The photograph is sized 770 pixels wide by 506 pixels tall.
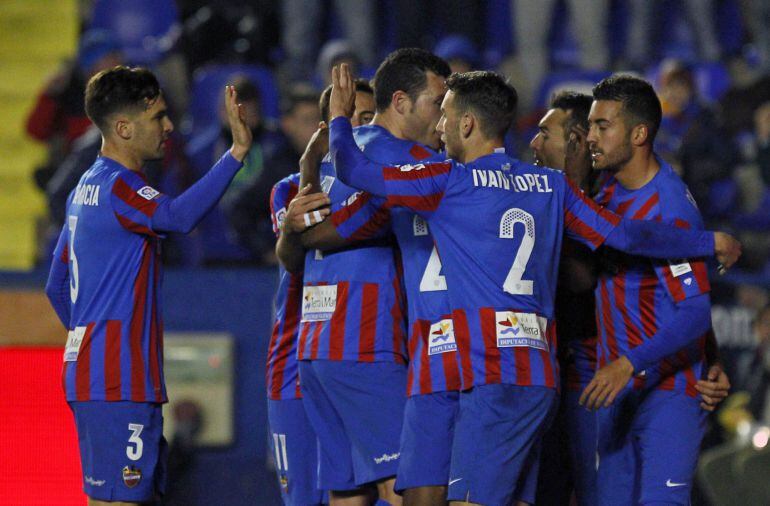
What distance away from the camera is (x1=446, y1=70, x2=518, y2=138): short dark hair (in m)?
5.37

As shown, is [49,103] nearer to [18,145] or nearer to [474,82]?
[18,145]

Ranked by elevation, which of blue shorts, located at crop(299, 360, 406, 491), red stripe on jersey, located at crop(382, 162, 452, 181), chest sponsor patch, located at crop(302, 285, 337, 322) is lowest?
blue shorts, located at crop(299, 360, 406, 491)

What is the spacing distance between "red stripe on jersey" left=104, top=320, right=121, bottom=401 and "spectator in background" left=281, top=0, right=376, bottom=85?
6.10m

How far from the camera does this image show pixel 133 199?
571 centimetres

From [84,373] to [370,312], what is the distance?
1228 mm

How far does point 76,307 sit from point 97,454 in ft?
2.09

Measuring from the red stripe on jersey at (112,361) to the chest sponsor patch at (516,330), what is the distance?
1.63 metres

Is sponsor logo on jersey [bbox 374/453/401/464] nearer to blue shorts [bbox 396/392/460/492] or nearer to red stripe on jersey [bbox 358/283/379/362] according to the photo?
blue shorts [bbox 396/392/460/492]

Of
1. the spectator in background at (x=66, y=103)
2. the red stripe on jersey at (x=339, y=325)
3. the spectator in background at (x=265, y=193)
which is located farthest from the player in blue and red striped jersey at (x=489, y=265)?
the spectator in background at (x=66, y=103)

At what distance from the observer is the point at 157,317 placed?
5871 mm

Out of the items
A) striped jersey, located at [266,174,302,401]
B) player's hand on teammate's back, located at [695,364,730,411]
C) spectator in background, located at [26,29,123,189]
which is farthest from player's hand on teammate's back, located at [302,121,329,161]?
spectator in background, located at [26,29,123,189]

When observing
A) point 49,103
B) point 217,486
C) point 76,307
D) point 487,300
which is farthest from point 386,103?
point 49,103

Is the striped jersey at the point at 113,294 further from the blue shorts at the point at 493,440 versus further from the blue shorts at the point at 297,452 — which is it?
the blue shorts at the point at 493,440

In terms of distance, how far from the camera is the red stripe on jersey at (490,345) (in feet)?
17.0
